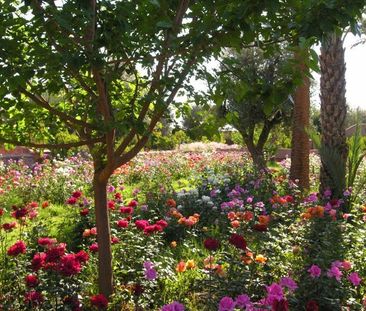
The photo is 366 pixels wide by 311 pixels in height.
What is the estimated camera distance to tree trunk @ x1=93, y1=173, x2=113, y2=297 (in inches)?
142

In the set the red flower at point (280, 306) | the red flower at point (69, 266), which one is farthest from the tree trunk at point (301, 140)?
the red flower at point (280, 306)

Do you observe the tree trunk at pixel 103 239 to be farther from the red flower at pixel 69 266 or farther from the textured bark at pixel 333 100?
the textured bark at pixel 333 100

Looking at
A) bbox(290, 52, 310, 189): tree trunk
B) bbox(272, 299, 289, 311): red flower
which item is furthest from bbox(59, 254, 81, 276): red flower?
bbox(290, 52, 310, 189): tree trunk

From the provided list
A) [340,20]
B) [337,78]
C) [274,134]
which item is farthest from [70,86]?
[274,134]

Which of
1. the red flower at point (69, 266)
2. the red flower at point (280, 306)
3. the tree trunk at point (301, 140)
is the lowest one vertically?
the red flower at point (69, 266)

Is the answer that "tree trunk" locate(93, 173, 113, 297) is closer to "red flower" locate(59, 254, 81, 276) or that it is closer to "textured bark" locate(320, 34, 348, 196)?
"red flower" locate(59, 254, 81, 276)

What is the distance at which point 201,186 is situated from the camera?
29.3 feet

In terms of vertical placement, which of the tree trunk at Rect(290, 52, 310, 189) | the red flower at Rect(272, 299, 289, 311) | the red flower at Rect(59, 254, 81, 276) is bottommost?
the red flower at Rect(59, 254, 81, 276)

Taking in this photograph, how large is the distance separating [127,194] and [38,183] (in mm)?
1910

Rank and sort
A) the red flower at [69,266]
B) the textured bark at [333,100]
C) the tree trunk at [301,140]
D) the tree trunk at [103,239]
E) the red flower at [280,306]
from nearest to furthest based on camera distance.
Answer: the red flower at [280,306]
the red flower at [69,266]
the tree trunk at [103,239]
the textured bark at [333,100]
the tree trunk at [301,140]

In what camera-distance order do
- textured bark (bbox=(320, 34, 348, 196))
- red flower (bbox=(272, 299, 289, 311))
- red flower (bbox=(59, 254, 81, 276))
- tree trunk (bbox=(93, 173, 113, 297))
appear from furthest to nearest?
textured bark (bbox=(320, 34, 348, 196)) → tree trunk (bbox=(93, 173, 113, 297)) → red flower (bbox=(59, 254, 81, 276)) → red flower (bbox=(272, 299, 289, 311))

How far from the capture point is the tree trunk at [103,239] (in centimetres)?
360

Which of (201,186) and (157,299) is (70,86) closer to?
(157,299)

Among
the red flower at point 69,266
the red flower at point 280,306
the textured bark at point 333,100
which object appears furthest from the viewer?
the textured bark at point 333,100
